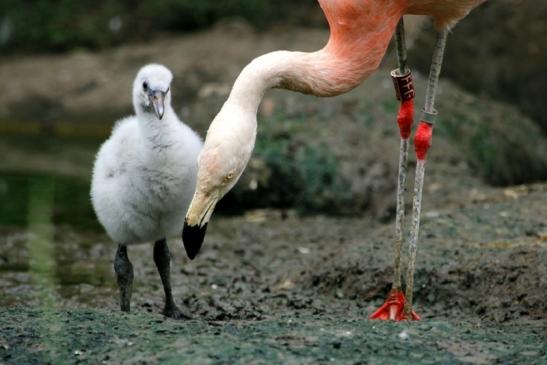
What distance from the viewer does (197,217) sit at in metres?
5.04

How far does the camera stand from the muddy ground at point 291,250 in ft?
15.3

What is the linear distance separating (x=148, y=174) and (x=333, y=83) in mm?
1172

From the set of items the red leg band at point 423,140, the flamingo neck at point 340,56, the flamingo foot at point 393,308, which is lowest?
the flamingo foot at point 393,308

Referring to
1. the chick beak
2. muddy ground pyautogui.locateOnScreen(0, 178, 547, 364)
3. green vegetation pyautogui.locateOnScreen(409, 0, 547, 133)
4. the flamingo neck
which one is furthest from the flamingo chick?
green vegetation pyautogui.locateOnScreen(409, 0, 547, 133)

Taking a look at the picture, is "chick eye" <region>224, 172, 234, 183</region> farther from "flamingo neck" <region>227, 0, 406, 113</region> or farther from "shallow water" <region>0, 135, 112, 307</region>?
"shallow water" <region>0, 135, 112, 307</region>

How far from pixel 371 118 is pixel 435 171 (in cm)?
96

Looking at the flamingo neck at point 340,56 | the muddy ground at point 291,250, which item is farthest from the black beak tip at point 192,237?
the flamingo neck at point 340,56

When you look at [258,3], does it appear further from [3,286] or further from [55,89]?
[3,286]

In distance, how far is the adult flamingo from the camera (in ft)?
16.5

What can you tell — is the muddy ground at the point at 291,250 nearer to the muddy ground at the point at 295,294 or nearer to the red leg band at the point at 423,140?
the muddy ground at the point at 295,294

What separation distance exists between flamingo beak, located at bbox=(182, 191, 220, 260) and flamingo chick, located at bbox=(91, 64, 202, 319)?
90 cm

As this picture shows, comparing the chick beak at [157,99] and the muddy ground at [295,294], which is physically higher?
the chick beak at [157,99]

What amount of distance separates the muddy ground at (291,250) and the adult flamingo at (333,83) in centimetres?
49

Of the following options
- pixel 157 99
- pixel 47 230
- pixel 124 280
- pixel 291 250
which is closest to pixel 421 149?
pixel 157 99
